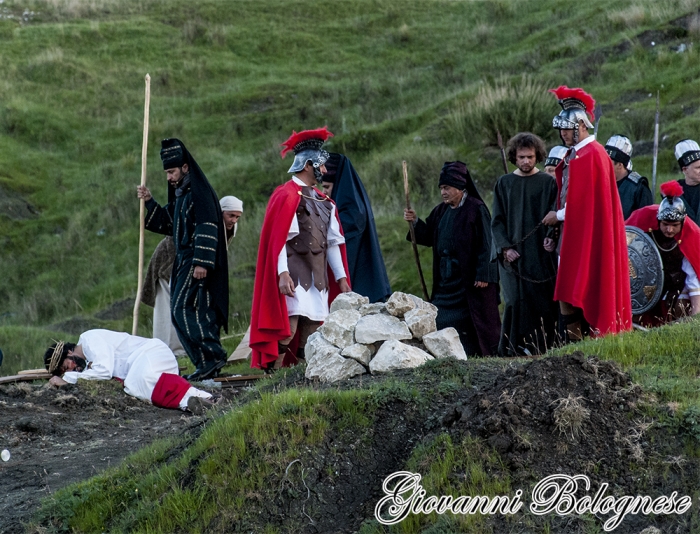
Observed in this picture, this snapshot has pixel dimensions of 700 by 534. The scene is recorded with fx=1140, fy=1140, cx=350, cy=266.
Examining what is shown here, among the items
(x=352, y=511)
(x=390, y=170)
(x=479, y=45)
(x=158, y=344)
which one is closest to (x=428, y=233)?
(x=158, y=344)

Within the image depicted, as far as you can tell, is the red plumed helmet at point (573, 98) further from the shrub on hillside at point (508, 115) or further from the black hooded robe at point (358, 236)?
the shrub on hillside at point (508, 115)

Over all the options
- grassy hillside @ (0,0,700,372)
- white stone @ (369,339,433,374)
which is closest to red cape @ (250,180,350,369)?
white stone @ (369,339,433,374)

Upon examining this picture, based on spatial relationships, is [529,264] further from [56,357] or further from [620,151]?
[56,357]

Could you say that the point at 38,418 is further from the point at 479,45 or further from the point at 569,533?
the point at 479,45

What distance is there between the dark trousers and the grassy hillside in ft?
14.5

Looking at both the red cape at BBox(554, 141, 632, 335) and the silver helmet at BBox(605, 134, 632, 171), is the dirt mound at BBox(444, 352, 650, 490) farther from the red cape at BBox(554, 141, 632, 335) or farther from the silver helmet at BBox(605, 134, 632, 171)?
the silver helmet at BBox(605, 134, 632, 171)

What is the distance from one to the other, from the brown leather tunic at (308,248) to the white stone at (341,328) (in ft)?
6.27

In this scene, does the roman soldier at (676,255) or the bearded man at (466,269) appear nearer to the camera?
the roman soldier at (676,255)

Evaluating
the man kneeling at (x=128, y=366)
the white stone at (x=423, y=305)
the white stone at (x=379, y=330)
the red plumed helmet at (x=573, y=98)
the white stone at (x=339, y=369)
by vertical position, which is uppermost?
the red plumed helmet at (x=573, y=98)

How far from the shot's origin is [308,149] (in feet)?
32.7

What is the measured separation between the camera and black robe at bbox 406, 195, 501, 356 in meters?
9.91

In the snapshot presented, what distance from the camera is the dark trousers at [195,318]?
10.3 meters

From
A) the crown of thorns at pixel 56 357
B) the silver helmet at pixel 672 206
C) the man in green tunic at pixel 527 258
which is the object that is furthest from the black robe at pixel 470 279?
the crown of thorns at pixel 56 357

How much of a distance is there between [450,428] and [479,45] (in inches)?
855
